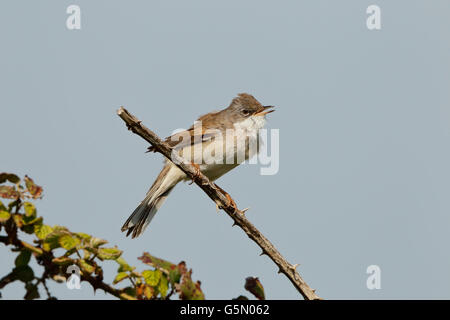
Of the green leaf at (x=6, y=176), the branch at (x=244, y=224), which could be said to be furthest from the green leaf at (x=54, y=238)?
the branch at (x=244, y=224)

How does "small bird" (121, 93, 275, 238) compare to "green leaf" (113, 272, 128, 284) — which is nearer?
"green leaf" (113, 272, 128, 284)

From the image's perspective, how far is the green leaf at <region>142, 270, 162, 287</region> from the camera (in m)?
2.05

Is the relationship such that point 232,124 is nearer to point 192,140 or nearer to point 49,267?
point 192,140

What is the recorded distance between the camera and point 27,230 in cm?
193

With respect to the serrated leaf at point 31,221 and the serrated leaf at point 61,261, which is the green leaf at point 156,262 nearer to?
the serrated leaf at point 61,261

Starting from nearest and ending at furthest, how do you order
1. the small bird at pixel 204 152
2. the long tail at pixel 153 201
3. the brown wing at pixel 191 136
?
the long tail at pixel 153 201, the small bird at pixel 204 152, the brown wing at pixel 191 136

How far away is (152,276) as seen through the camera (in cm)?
208

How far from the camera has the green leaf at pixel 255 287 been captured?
222cm

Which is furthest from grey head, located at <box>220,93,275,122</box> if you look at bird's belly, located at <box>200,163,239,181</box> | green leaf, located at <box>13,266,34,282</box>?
green leaf, located at <box>13,266,34,282</box>

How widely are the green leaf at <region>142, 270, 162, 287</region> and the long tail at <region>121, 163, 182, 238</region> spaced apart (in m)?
3.79

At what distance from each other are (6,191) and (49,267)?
12.0 inches

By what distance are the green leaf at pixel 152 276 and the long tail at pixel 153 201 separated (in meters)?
3.79

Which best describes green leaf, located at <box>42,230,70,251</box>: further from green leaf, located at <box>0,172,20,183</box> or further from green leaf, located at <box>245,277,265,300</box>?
green leaf, located at <box>245,277,265,300</box>

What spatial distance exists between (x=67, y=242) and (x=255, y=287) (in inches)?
30.8
